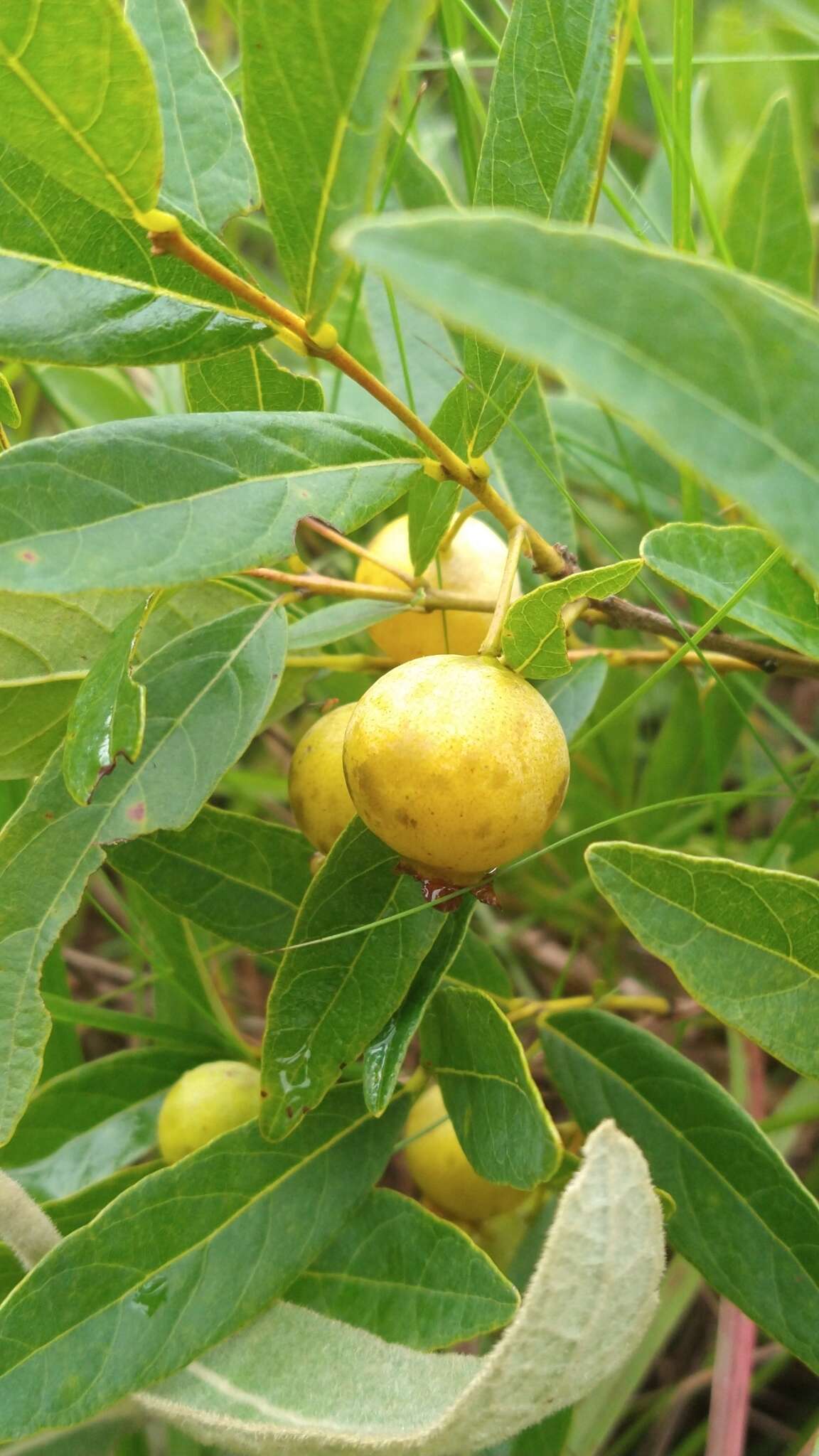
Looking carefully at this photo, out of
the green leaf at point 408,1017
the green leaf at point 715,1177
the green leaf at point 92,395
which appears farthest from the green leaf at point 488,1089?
the green leaf at point 92,395

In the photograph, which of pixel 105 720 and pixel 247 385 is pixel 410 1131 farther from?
pixel 247 385

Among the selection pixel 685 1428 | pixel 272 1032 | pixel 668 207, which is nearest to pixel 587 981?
Result: pixel 685 1428

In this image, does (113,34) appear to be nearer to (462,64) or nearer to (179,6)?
(179,6)

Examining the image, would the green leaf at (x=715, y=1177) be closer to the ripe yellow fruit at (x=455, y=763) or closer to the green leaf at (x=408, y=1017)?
the green leaf at (x=408, y=1017)

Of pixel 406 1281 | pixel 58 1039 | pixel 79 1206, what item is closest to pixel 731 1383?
pixel 406 1281

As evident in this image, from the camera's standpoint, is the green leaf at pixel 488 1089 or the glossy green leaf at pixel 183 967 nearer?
the green leaf at pixel 488 1089

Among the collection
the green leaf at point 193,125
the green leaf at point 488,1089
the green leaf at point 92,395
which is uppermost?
the green leaf at point 193,125
